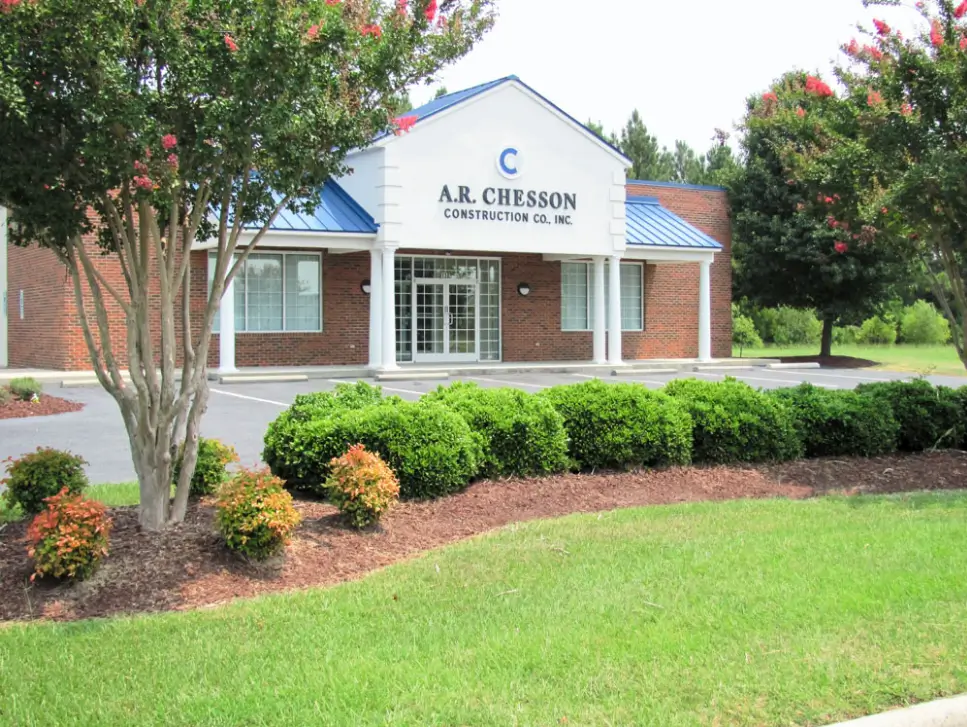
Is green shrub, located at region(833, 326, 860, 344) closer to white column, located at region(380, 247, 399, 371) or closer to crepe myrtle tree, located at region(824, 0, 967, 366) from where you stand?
white column, located at region(380, 247, 399, 371)

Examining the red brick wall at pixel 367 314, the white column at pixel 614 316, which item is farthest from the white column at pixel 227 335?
the white column at pixel 614 316

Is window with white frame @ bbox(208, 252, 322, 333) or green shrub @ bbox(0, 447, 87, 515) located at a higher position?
window with white frame @ bbox(208, 252, 322, 333)

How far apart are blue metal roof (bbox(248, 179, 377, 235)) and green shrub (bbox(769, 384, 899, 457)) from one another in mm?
13898

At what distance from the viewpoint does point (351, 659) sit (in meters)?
4.70

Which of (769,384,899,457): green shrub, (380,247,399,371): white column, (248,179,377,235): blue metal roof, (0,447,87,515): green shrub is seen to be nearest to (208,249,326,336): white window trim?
(248,179,377,235): blue metal roof

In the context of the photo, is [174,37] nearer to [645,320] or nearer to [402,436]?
[402,436]

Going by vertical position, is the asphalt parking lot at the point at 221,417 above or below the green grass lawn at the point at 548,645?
above

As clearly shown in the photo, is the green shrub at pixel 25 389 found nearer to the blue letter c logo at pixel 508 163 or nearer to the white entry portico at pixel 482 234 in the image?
the white entry portico at pixel 482 234

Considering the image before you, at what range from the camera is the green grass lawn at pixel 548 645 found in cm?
423

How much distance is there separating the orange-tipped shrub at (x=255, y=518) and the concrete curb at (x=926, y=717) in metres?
3.47

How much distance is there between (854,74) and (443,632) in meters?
8.60

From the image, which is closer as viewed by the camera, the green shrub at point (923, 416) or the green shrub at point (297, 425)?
the green shrub at point (297, 425)

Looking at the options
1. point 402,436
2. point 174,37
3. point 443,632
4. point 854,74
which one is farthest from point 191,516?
point 854,74

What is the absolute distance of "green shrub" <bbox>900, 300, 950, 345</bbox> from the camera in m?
49.7
